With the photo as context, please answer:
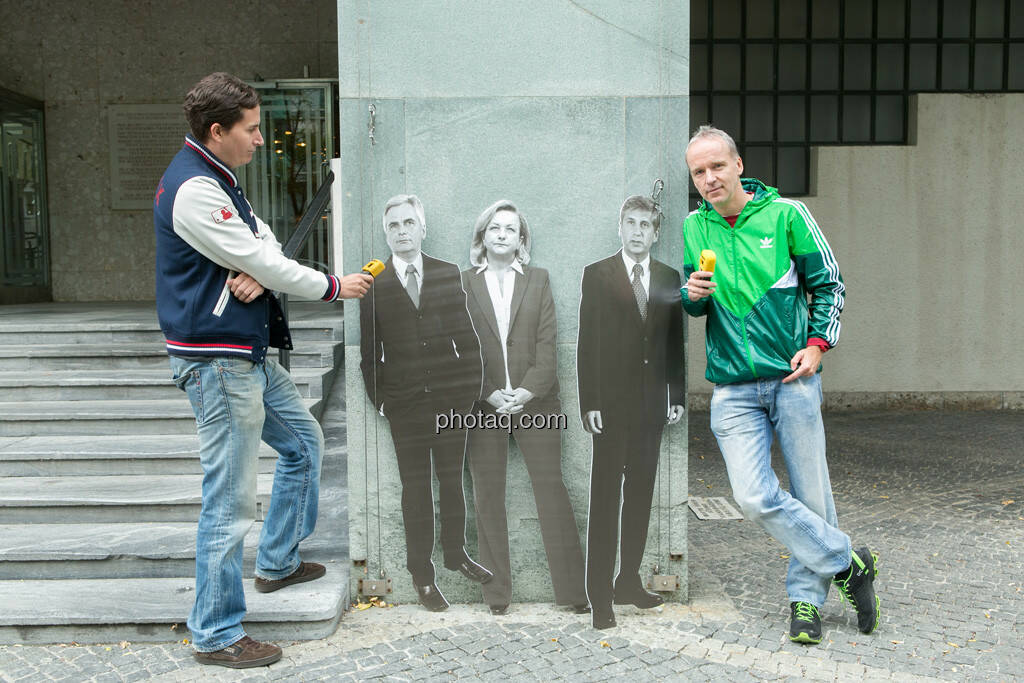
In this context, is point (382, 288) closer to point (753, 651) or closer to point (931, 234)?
point (753, 651)

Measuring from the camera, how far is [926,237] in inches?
343

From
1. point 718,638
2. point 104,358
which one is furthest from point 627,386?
point 104,358

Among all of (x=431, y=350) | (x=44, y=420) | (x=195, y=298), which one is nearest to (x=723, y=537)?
(x=431, y=350)

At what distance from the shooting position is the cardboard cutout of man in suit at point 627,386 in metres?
3.62

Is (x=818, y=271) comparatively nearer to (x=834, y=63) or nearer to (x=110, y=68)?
(x=834, y=63)

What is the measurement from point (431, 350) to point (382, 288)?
33cm

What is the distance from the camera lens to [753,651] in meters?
3.29

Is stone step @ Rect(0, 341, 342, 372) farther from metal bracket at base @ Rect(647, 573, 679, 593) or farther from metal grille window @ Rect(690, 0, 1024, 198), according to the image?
metal grille window @ Rect(690, 0, 1024, 198)

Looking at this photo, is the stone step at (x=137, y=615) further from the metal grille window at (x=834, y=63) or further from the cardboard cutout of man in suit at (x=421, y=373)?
the metal grille window at (x=834, y=63)

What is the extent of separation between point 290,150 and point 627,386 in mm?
7163

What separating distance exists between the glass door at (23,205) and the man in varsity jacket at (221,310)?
26.0ft

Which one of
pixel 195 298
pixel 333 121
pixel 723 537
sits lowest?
pixel 723 537

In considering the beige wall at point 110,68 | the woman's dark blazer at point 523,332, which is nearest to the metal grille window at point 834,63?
the beige wall at point 110,68

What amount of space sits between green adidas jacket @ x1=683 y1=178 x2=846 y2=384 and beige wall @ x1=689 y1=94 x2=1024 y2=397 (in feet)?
17.6
